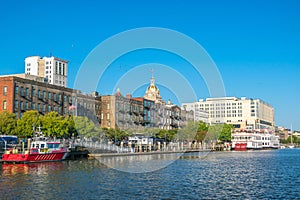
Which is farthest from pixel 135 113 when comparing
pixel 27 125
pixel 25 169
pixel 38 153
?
pixel 25 169

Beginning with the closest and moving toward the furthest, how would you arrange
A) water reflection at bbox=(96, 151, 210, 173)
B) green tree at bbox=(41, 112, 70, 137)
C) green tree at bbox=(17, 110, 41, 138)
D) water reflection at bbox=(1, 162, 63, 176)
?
water reflection at bbox=(1, 162, 63, 176), water reflection at bbox=(96, 151, 210, 173), green tree at bbox=(17, 110, 41, 138), green tree at bbox=(41, 112, 70, 137)

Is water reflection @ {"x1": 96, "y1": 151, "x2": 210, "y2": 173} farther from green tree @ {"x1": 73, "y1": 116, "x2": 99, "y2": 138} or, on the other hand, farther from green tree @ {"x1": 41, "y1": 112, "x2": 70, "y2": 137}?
green tree @ {"x1": 73, "y1": 116, "x2": 99, "y2": 138}

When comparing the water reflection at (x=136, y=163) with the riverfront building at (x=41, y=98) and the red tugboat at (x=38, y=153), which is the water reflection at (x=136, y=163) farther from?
the riverfront building at (x=41, y=98)

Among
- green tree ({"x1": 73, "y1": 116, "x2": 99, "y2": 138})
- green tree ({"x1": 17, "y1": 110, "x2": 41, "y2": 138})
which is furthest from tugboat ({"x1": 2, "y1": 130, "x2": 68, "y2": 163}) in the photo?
green tree ({"x1": 73, "y1": 116, "x2": 99, "y2": 138})

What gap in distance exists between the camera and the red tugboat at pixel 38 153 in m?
75.5

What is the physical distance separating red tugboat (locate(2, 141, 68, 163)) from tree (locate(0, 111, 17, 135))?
27.1ft

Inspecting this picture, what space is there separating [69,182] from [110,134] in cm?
7313

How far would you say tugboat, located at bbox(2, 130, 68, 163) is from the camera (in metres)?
75.5

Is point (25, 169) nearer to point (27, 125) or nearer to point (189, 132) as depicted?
point (27, 125)

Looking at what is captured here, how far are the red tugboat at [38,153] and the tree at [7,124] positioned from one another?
8263 millimetres

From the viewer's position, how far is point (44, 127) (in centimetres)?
9306

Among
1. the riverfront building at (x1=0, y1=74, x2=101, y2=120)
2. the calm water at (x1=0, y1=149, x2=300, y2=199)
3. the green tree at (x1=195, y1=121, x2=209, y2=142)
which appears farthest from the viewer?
the green tree at (x1=195, y1=121, x2=209, y2=142)

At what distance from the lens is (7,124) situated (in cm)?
8862

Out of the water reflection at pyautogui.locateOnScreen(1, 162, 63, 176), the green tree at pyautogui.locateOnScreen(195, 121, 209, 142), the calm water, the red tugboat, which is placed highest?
the green tree at pyautogui.locateOnScreen(195, 121, 209, 142)
